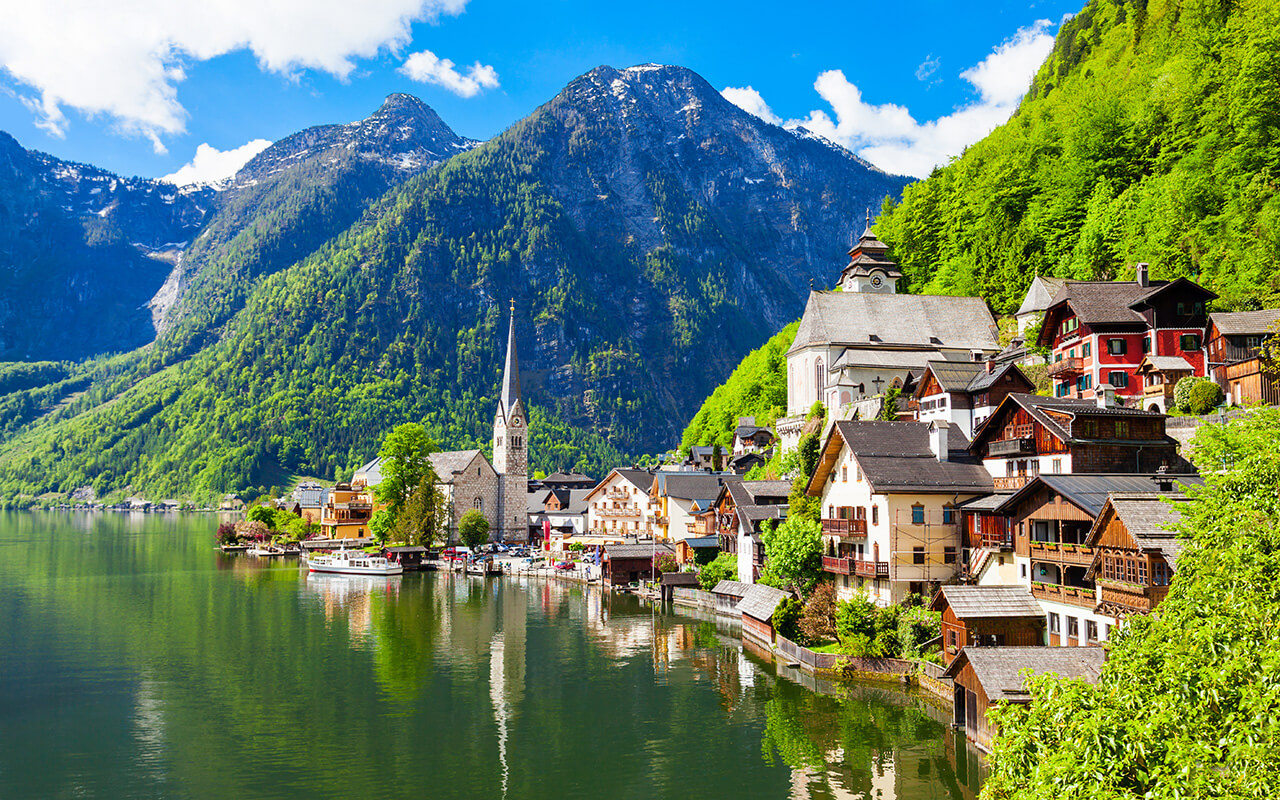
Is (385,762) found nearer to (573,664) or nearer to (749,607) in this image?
(573,664)

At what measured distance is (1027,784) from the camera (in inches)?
698

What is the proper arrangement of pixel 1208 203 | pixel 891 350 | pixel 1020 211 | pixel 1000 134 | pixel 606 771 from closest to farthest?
pixel 606 771 → pixel 1208 203 → pixel 891 350 → pixel 1020 211 → pixel 1000 134

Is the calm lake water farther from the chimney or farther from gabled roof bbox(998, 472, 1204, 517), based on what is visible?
the chimney

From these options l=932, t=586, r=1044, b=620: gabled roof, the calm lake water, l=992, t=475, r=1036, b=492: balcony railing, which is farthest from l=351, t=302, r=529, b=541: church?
l=932, t=586, r=1044, b=620: gabled roof

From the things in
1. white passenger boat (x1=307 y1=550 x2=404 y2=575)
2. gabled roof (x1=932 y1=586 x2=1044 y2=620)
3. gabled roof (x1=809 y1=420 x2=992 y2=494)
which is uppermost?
gabled roof (x1=809 y1=420 x2=992 y2=494)

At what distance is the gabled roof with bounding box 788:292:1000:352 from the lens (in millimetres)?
84438

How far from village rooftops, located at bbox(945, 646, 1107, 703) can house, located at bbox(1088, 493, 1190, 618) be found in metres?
2.47

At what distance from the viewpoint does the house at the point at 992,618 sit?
132ft

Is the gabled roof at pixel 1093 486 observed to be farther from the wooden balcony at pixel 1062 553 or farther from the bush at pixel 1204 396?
the bush at pixel 1204 396

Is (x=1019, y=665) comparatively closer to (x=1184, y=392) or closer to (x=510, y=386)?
(x=1184, y=392)

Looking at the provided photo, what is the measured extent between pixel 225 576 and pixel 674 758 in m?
77.8

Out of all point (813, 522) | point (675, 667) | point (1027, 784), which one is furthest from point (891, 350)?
point (1027, 784)

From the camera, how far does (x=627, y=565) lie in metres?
88.6

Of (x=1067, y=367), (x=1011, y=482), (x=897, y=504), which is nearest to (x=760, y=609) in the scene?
(x=897, y=504)
